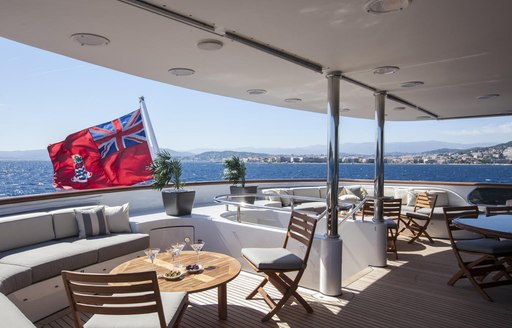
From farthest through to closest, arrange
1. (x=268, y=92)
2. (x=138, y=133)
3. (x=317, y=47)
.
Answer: (x=138, y=133) → (x=268, y=92) → (x=317, y=47)

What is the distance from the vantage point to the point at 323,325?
9.13ft

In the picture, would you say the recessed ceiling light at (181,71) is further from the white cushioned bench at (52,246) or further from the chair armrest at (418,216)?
the chair armrest at (418,216)

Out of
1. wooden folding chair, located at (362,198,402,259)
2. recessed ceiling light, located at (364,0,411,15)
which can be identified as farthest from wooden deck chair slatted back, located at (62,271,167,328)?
wooden folding chair, located at (362,198,402,259)

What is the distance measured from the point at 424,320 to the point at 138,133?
19.3ft

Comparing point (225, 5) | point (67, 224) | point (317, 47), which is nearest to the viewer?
point (225, 5)

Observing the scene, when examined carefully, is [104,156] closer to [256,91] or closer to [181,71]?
[256,91]

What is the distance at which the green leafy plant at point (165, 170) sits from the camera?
199 inches

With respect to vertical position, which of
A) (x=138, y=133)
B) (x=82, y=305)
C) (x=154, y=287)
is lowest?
(x=82, y=305)

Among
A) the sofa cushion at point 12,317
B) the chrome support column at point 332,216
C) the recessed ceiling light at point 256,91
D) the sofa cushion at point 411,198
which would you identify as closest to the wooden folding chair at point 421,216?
the sofa cushion at point 411,198

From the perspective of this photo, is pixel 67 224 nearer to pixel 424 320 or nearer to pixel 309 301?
pixel 309 301

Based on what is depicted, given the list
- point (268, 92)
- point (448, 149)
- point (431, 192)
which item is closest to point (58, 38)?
point (268, 92)

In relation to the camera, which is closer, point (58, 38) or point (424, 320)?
point (58, 38)

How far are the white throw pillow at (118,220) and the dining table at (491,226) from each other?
3839mm

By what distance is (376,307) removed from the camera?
123 inches
